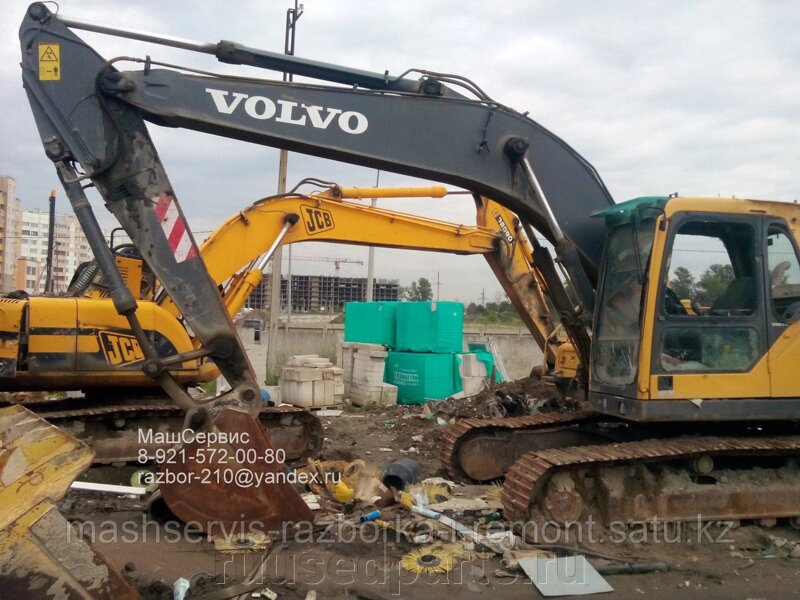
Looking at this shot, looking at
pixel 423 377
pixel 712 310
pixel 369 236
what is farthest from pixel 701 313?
pixel 423 377

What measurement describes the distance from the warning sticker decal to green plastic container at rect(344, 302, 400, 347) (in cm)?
996

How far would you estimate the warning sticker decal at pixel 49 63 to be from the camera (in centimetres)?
479

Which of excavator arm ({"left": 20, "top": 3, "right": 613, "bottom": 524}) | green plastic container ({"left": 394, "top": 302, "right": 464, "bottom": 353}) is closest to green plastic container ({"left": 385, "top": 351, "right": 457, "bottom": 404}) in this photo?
green plastic container ({"left": 394, "top": 302, "right": 464, "bottom": 353})

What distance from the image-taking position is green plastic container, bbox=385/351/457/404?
13148 millimetres

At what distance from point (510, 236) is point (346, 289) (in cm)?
4342

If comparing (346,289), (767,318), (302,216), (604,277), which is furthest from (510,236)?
(346,289)

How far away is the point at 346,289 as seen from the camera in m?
52.1

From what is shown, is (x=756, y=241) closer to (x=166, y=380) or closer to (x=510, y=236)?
(x=510, y=236)

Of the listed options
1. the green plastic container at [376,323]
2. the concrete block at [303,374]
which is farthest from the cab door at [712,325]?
the green plastic container at [376,323]

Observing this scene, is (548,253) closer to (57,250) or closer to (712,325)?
(712,325)

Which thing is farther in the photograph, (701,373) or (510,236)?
(510,236)

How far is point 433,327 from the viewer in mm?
13602

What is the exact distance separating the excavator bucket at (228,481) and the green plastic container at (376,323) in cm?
960

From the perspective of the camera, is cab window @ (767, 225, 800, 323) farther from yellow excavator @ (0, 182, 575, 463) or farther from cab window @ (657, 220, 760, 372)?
yellow excavator @ (0, 182, 575, 463)
